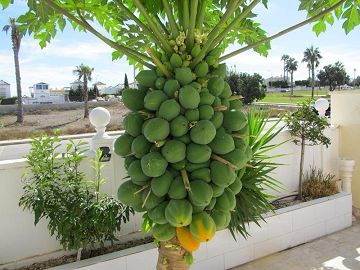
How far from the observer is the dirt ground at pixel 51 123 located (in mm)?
27672

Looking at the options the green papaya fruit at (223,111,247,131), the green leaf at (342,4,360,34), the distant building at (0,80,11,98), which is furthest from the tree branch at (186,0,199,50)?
the distant building at (0,80,11,98)

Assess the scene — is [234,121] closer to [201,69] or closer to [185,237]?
[201,69]

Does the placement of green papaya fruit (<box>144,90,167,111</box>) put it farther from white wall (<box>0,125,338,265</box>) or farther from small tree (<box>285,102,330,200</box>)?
small tree (<box>285,102,330,200</box>)

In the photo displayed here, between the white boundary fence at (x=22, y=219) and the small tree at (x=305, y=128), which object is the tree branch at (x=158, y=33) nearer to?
the white boundary fence at (x=22, y=219)

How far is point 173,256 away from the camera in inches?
71.5

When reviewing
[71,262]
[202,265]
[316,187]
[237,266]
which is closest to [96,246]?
[71,262]

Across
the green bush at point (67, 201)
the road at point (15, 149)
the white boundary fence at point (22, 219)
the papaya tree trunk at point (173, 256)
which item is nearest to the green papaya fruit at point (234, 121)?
the papaya tree trunk at point (173, 256)

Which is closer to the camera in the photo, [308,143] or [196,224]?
[196,224]

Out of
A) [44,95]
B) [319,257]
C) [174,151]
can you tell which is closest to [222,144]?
[174,151]

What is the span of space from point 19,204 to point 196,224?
2350mm

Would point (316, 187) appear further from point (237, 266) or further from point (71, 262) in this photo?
point (71, 262)

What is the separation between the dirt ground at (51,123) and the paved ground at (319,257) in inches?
812

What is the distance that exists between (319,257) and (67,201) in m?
3.05

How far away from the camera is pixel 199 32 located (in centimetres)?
181
